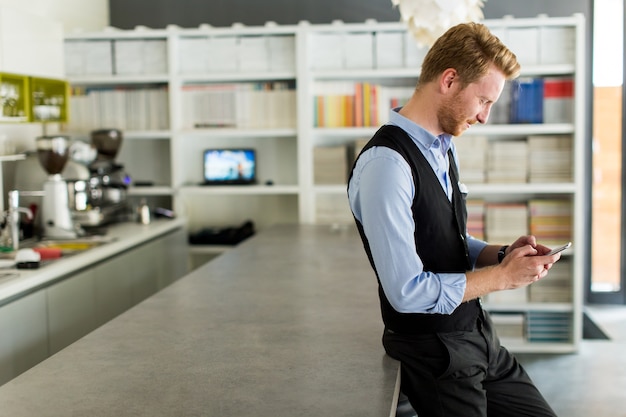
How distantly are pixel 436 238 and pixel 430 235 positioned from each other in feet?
0.07

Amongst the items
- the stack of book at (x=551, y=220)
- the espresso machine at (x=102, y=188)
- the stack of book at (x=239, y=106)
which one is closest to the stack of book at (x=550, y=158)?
the stack of book at (x=551, y=220)

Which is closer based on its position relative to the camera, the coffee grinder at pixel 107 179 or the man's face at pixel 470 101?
the man's face at pixel 470 101

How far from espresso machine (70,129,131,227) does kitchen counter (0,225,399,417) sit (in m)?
1.43

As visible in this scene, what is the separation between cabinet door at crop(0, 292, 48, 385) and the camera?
10.4 ft

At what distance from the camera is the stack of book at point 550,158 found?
212 inches

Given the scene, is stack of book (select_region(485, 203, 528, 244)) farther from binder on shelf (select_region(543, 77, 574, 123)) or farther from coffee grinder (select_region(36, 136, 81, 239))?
coffee grinder (select_region(36, 136, 81, 239))

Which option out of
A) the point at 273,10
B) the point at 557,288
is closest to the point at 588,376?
the point at 557,288

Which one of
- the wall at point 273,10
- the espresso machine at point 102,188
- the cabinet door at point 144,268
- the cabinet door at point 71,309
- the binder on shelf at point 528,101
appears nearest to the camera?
the cabinet door at point 71,309

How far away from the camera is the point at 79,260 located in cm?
387

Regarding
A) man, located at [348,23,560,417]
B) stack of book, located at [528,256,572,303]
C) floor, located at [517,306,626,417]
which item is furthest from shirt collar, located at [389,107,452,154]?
stack of book, located at [528,256,572,303]

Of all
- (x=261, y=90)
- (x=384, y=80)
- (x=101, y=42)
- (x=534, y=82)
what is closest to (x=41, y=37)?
(x=101, y=42)

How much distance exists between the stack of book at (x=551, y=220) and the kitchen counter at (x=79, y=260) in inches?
92.6

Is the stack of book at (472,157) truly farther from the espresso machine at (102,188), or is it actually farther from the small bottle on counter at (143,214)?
the espresso machine at (102,188)

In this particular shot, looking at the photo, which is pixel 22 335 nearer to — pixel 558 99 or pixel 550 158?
pixel 550 158
